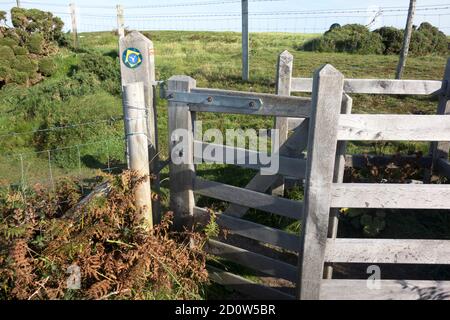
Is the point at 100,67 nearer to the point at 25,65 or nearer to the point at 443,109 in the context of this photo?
the point at 25,65

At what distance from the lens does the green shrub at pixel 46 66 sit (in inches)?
451

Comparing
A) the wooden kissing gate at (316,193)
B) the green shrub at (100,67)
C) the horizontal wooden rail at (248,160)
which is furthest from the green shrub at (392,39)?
the horizontal wooden rail at (248,160)

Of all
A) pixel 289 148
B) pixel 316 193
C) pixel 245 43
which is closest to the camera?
pixel 316 193

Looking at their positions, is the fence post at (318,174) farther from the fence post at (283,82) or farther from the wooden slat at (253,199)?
the fence post at (283,82)

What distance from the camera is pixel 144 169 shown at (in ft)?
10.8

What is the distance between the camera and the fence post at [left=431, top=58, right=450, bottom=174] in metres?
5.01

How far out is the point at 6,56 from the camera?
10703mm

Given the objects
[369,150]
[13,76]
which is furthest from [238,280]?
[13,76]

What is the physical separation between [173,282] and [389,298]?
5.41 feet

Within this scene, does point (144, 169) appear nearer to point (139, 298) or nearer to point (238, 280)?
point (139, 298)

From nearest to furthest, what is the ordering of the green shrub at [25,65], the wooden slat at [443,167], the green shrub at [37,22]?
the wooden slat at [443,167] → the green shrub at [25,65] → the green shrub at [37,22]

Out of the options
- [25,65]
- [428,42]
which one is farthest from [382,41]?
[25,65]

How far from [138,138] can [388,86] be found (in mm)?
3392

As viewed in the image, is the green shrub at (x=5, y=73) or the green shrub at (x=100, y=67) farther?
the green shrub at (x=100, y=67)
